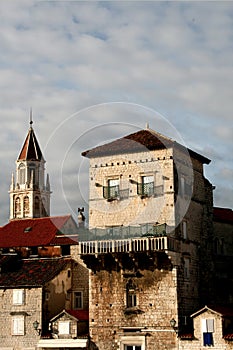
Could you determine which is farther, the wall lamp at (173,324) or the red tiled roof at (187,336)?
the wall lamp at (173,324)

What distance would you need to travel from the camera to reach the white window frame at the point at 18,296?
46.9 metres

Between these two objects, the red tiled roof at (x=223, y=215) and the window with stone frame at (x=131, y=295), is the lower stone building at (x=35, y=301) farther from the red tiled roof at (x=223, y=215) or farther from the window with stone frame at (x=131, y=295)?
the red tiled roof at (x=223, y=215)

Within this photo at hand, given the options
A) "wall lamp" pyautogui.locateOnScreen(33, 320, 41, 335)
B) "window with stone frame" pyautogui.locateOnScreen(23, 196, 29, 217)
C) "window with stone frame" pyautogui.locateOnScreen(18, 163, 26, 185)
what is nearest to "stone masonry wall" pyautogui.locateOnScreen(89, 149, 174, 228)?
"wall lamp" pyautogui.locateOnScreen(33, 320, 41, 335)

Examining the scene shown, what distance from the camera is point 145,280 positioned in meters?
43.1

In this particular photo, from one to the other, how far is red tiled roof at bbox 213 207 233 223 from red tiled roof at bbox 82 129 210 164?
7409 millimetres

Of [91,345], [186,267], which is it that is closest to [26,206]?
[91,345]

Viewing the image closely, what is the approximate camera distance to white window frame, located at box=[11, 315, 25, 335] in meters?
46.4

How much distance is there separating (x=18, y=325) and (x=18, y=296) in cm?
202

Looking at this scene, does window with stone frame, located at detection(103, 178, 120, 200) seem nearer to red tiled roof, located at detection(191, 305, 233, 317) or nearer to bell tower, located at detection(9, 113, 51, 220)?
red tiled roof, located at detection(191, 305, 233, 317)

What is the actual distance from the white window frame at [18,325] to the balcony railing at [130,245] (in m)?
6.91

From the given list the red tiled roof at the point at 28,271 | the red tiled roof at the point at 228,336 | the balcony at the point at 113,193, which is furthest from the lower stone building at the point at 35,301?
the red tiled roof at the point at 228,336

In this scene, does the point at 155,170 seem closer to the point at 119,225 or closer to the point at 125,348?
the point at 119,225

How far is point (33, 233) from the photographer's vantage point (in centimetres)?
5491

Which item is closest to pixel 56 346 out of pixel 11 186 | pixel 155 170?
pixel 155 170
